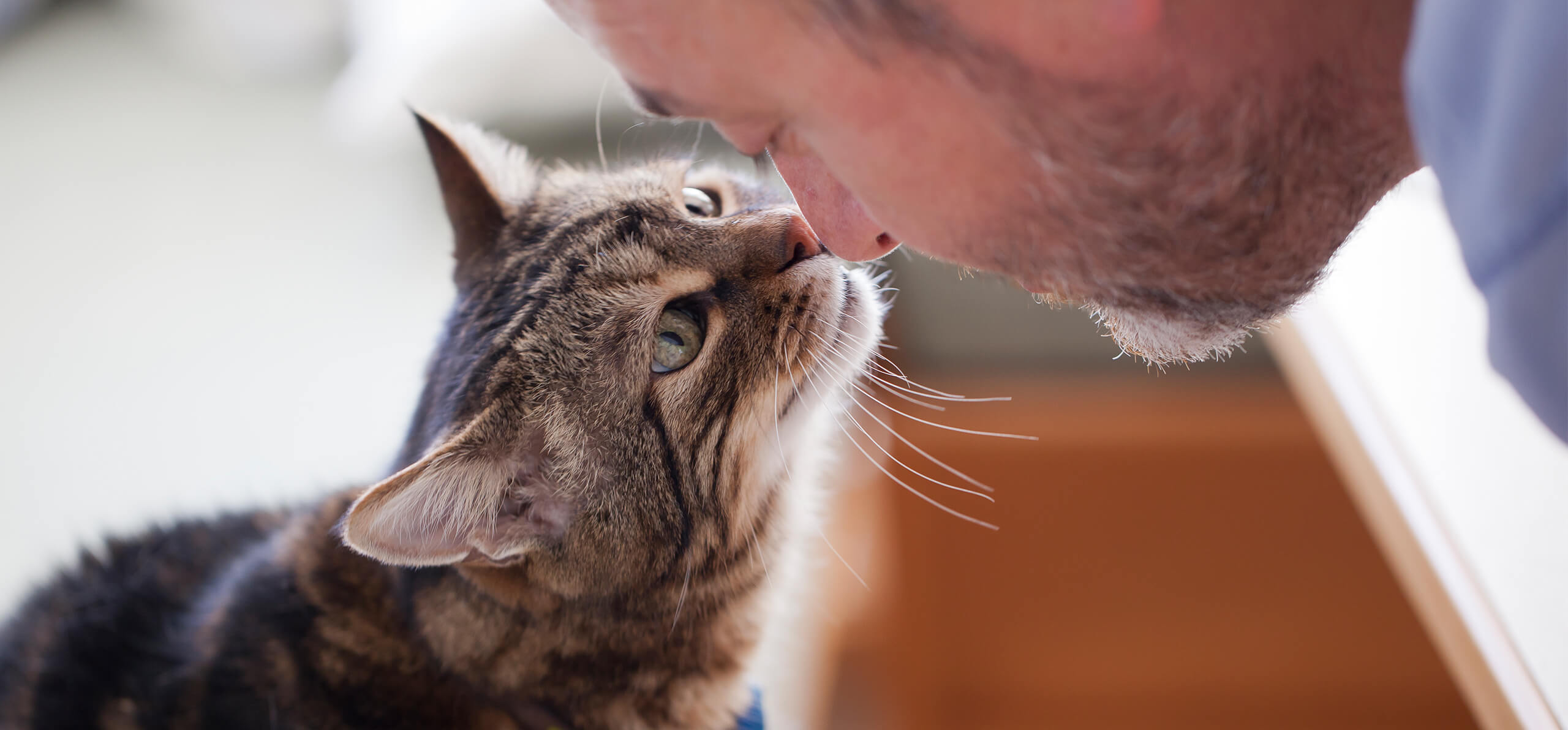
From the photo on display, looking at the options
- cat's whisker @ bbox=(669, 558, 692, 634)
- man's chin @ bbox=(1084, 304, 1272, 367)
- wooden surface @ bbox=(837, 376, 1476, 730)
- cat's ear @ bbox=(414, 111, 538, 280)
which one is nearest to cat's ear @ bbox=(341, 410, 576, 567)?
cat's whisker @ bbox=(669, 558, 692, 634)

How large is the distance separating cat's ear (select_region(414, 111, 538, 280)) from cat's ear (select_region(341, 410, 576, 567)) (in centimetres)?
35

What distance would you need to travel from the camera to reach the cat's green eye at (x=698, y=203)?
117 centimetres

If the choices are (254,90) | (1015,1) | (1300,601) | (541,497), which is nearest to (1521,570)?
(1015,1)

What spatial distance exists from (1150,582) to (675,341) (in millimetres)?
1349

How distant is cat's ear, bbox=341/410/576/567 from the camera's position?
0.81m

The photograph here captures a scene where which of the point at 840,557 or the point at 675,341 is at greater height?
the point at 675,341

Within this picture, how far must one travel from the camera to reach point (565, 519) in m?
1.03

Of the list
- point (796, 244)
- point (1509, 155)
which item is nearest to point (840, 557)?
point (796, 244)

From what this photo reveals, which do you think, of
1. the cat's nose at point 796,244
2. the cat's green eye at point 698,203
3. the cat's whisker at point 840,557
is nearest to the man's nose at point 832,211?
the cat's nose at point 796,244

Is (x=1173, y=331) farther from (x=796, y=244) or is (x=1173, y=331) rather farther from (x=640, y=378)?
(x=640, y=378)

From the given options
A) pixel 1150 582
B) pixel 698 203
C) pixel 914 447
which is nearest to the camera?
pixel 914 447

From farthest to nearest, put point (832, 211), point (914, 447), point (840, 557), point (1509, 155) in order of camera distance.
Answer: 1. point (840, 557)
2. point (914, 447)
3. point (832, 211)
4. point (1509, 155)

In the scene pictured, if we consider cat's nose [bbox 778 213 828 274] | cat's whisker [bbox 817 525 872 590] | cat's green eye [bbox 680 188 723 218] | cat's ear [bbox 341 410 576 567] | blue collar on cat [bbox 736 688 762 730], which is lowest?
blue collar on cat [bbox 736 688 762 730]

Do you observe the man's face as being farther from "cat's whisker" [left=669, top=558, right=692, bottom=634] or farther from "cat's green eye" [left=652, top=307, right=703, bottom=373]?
"cat's whisker" [left=669, top=558, right=692, bottom=634]
